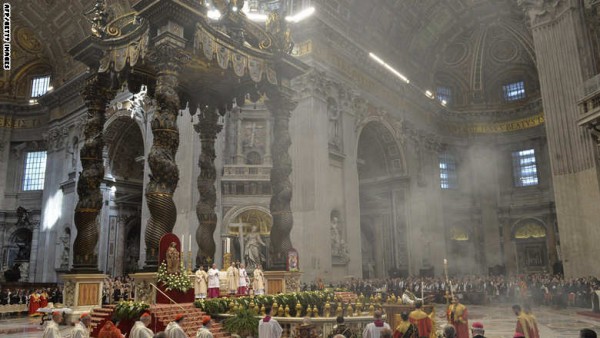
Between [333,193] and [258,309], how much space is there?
453 inches

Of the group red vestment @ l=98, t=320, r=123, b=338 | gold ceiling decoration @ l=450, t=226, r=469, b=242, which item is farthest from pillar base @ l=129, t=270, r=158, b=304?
gold ceiling decoration @ l=450, t=226, r=469, b=242

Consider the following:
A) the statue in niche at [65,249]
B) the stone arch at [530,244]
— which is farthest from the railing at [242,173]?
the stone arch at [530,244]

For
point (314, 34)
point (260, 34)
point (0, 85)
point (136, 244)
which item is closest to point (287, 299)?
point (260, 34)

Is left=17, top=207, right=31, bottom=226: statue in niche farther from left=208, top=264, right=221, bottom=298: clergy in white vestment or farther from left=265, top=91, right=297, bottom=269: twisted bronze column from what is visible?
left=265, top=91, right=297, bottom=269: twisted bronze column

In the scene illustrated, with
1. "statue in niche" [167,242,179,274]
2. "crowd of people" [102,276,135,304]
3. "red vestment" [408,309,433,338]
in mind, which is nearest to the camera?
"red vestment" [408,309,433,338]

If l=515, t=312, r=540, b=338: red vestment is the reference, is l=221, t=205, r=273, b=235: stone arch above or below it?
above

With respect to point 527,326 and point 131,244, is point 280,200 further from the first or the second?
point 131,244

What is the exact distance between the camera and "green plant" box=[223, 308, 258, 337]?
7754 millimetres

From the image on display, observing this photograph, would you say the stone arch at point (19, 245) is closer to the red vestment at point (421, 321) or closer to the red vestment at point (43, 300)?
the red vestment at point (43, 300)

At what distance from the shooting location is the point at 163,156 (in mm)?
7801

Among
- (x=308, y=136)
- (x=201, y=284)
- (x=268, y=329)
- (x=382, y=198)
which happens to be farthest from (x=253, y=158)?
(x=268, y=329)

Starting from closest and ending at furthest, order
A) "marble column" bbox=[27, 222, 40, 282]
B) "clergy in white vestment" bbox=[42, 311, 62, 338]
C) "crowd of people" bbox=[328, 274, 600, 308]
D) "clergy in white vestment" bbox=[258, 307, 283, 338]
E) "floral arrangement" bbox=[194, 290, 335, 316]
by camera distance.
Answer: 1. "clergy in white vestment" bbox=[42, 311, 62, 338]
2. "clergy in white vestment" bbox=[258, 307, 283, 338]
3. "floral arrangement" bbox=[194, 290, 335, 316]
4. "crowd of people" bbox=[328, 274, 600, 308]
5. "marble column" bbox=[27, 222, 40, 282]

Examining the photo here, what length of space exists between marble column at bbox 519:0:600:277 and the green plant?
445 inches

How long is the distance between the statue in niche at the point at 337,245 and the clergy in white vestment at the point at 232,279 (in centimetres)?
823
